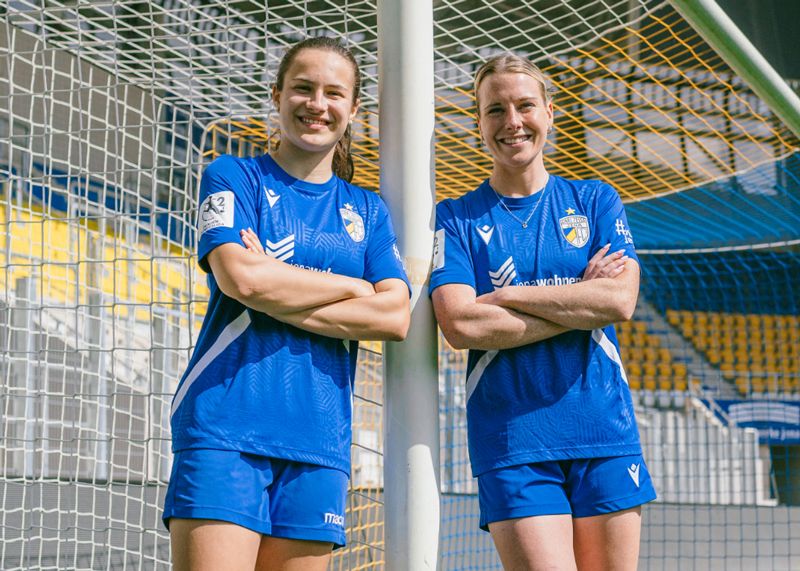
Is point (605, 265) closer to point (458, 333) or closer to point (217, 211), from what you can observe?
point (458, 333)

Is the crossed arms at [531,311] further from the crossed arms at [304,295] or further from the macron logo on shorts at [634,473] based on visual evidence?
the macron logo on shorts at [634,473]

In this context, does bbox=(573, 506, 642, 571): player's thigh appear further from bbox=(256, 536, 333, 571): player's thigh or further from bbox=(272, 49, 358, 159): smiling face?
bbox=(272, 49, 358, 159): smiling face

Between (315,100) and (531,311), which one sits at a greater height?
(315,100)

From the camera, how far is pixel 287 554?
184 cm

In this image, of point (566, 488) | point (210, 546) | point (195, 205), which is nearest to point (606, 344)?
point (566, 488)

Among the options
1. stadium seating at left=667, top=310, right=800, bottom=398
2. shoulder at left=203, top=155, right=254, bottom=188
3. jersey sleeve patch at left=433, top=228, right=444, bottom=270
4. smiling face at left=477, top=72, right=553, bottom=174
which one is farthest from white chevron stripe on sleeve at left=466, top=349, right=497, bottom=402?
stadium seating at left=667, top=310, right=800, bottom=398

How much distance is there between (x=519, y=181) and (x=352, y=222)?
0.43 metres

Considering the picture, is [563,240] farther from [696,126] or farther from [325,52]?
[696,126]

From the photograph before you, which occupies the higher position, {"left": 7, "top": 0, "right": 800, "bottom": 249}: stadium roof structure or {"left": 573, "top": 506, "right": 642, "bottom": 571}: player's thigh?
{"left": 7, "top": 0, "right": 800, "bottom": 249}: stadium roof structure

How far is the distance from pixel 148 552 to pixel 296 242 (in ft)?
11.3

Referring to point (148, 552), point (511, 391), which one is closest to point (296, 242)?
point (511, 391)

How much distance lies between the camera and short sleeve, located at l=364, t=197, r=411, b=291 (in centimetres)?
205

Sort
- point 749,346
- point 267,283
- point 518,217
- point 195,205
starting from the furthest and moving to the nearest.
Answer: point 749,346 < point 195,205 < point 518,217 < point 267,283

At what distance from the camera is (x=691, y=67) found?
4.44m
